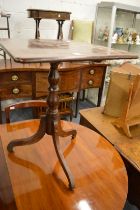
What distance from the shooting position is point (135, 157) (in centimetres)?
113

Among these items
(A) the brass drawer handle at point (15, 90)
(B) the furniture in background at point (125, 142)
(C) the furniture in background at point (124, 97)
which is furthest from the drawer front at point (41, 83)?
(C) the furniture in background at point (124, 97)

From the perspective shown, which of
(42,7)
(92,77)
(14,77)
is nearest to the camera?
(14,77)

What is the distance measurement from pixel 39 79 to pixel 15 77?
226mm

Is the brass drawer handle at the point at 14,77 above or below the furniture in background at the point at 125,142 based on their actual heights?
above

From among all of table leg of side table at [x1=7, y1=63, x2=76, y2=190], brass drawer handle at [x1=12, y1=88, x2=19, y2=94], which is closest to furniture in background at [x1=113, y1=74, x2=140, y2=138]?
table leg of side table at [x1=7, y1=63, x2=76, y2=190]

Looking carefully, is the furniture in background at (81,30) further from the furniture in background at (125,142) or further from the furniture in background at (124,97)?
the furniture in background at (125,142)

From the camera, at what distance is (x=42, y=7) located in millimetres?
2479

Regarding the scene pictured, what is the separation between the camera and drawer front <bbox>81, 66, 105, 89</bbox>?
7.43ft

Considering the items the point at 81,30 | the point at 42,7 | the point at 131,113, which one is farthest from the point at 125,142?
the point at 42,7

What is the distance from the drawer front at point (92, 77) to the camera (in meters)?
2.27

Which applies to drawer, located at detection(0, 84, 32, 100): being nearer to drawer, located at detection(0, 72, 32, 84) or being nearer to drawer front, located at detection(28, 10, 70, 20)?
drawer, located at detection(0, 72, 32, 84)

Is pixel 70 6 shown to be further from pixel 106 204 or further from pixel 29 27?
pixel 106 204

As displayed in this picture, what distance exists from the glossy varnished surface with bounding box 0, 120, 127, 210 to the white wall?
1.69 m

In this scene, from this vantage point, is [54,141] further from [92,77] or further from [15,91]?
[92,77]
